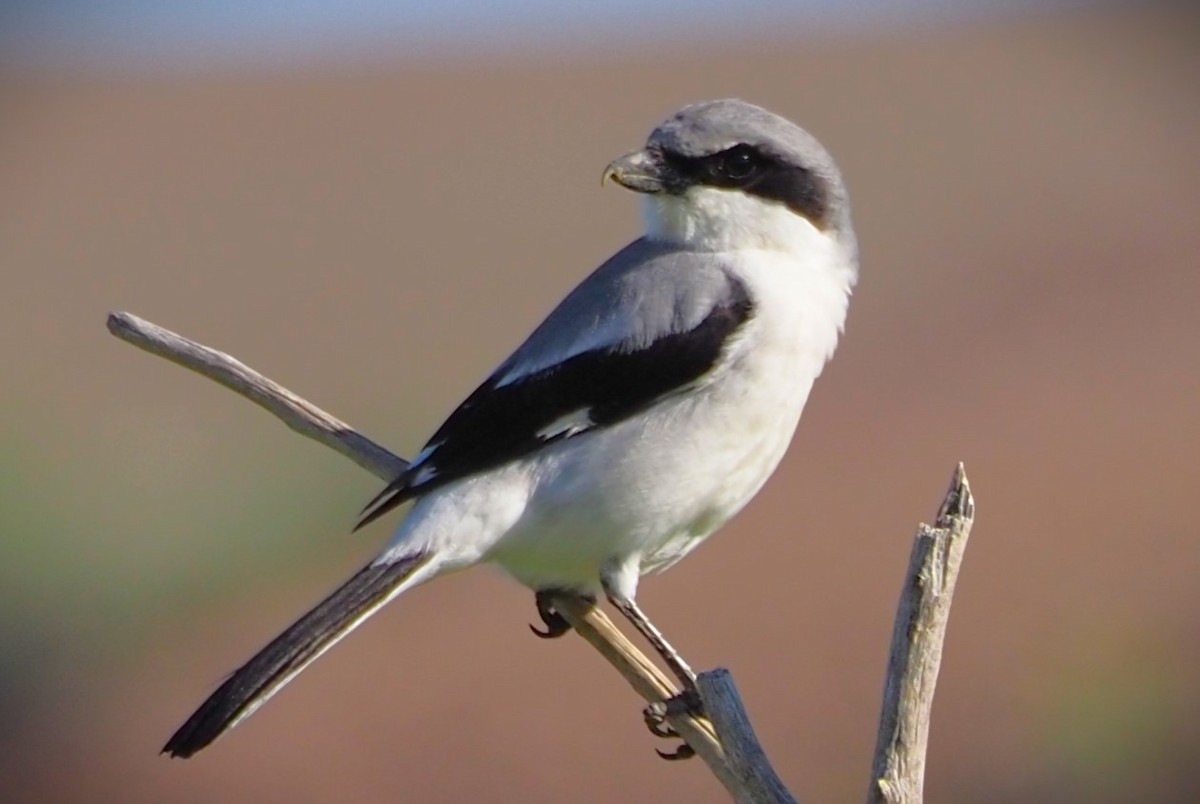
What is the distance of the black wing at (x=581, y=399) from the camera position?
3686 millimetres

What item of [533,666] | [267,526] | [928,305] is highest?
[928,305]

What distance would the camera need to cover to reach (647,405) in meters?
3.69

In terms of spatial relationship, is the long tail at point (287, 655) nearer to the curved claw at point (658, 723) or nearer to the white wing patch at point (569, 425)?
the white wing patch at point (569, 425)

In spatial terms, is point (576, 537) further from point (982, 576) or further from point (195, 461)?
point (195, 461)

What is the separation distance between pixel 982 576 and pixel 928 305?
347 inches

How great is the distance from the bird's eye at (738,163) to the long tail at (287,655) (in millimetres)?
1158

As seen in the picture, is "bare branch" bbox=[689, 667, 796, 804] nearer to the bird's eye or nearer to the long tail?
the long tail

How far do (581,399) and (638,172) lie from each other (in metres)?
0.55

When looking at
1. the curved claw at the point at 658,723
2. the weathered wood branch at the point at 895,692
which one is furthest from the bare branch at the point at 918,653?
the curved claw at the point at 658,723

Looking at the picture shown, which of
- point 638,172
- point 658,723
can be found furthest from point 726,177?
point 658,723

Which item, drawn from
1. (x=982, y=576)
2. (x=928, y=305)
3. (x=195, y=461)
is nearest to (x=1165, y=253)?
(x=928, y=305)

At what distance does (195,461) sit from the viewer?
548 inches

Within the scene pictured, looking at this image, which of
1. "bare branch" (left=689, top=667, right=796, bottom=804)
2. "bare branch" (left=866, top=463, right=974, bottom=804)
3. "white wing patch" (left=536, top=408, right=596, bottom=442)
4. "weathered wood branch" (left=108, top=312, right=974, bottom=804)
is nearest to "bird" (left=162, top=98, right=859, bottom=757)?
"white wing patch" (left=536, top=408, right=596, bottom=442)

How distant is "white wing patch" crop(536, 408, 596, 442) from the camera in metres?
3.69
